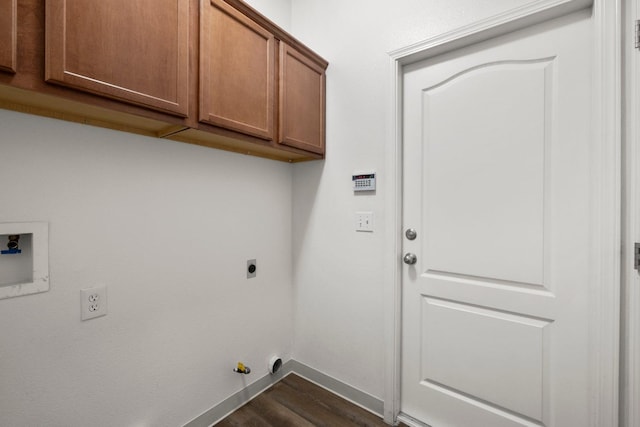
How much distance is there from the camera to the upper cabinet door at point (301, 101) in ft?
5.14

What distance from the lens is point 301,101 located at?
1.68 m

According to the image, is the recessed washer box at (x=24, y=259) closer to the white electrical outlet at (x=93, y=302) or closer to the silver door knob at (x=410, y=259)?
the white electrical outlet at (x=93, y=302)

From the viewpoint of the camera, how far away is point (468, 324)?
56.1 inches

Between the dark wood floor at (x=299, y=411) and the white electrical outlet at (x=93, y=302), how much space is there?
92 centimetres

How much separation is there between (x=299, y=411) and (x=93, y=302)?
1239mm

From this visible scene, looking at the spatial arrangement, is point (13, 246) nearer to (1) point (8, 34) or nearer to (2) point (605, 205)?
(1) point (8, 34)

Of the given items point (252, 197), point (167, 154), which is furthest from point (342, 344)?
point (167, 154)

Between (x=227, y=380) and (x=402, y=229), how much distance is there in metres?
1.35

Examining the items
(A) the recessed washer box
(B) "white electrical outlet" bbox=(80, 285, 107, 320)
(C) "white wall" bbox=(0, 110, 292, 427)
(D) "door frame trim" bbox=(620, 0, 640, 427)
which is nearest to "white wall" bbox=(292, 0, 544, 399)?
(C) "white wall" bbox=(0, 110, 292, 427)

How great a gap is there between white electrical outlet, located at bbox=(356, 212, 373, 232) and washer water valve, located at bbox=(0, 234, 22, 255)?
151 cm

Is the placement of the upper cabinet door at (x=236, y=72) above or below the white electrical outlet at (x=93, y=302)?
above

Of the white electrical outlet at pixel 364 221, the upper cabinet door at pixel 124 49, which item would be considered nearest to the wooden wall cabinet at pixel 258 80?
the upper cabinet door at pixel 124 49

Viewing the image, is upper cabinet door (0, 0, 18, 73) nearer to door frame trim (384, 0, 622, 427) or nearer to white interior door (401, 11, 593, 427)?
white interior door (401, 11, 593, 427)

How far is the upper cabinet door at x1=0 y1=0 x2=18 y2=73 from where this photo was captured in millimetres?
755
